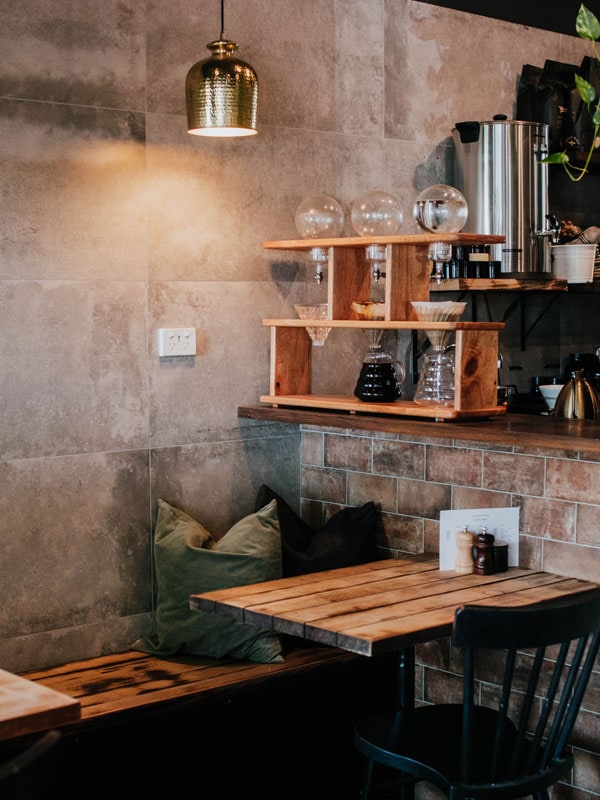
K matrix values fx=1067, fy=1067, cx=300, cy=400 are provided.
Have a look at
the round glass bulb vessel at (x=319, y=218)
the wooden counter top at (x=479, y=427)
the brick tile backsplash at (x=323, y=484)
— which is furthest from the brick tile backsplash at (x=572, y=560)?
the round glass bulb vessel at (x=319, y=218)

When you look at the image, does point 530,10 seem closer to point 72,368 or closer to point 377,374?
point 377,374

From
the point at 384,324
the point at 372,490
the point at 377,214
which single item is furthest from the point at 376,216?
the point at 372,490

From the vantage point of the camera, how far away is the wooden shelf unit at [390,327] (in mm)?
3189

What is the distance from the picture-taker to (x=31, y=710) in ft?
6.85

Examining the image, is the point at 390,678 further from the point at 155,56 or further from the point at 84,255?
the point at 155,56

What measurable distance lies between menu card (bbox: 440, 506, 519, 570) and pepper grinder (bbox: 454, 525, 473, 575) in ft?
0.09

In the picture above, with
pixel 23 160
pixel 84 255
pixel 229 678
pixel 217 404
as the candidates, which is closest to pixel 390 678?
pixel 229 678

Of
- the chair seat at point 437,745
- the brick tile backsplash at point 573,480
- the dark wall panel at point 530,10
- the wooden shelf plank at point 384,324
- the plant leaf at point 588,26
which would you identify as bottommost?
the chair seat at point 437,745

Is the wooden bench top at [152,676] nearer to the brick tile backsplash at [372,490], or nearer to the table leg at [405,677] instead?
A: the table leg at [405,677]

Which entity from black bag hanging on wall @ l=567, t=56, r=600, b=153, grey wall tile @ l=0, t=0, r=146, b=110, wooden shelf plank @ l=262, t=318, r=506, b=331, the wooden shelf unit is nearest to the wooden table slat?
the wooden shelf unit

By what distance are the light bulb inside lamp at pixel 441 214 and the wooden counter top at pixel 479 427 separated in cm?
53

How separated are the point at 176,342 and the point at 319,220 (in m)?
0.62

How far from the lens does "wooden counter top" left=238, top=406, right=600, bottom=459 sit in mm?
2834

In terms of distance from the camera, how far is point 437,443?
336cm
